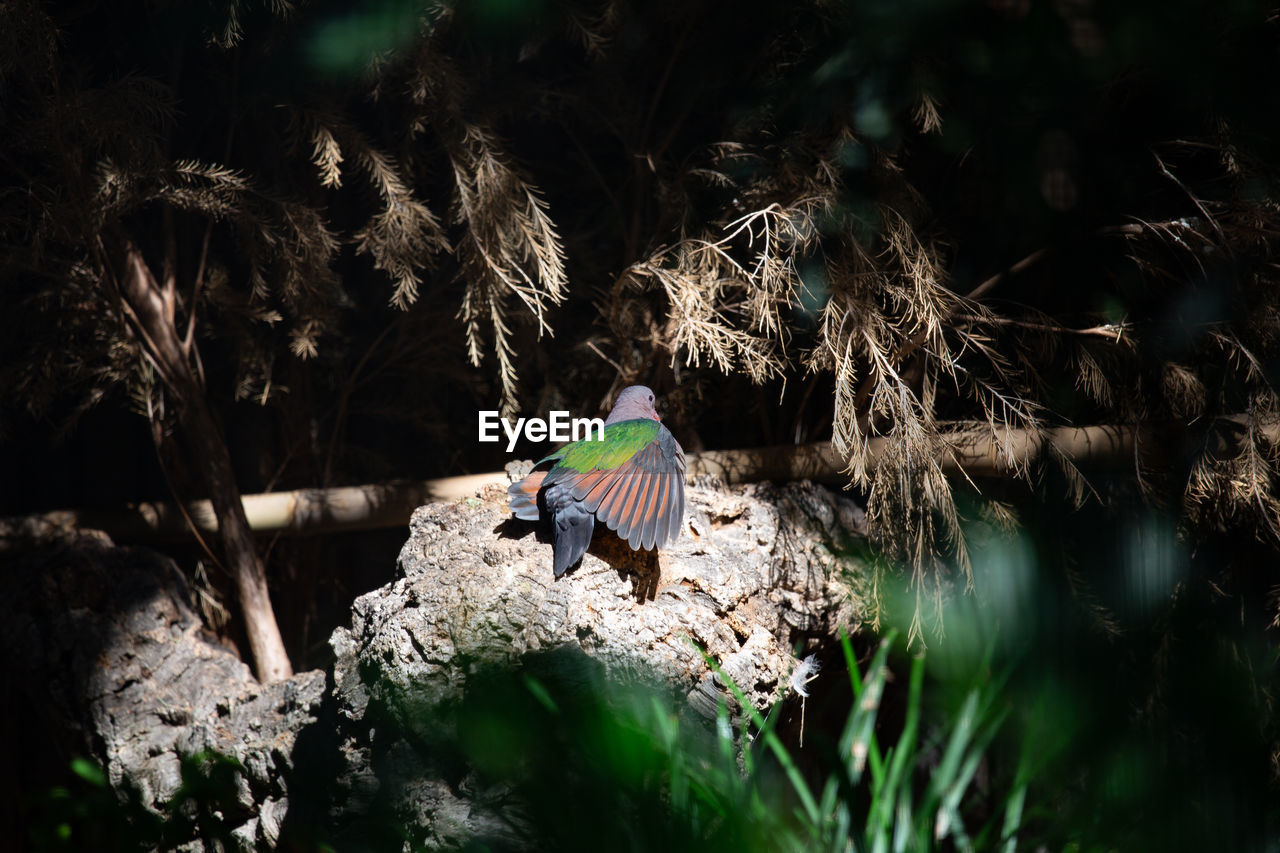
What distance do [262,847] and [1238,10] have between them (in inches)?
88.2

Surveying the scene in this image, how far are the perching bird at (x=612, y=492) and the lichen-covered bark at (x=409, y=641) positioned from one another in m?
0.09

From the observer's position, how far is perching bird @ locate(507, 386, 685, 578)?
1.53 m

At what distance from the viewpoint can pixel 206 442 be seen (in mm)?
2197

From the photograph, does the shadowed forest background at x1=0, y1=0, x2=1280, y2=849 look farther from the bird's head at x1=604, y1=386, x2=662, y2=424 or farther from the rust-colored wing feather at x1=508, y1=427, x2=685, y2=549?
the rust-colored wing feather at x1=508, y1=427, x2=685, y2=549

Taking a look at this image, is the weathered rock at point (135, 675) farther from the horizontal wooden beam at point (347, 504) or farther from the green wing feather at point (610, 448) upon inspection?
the green wing feather at point (610, 448)

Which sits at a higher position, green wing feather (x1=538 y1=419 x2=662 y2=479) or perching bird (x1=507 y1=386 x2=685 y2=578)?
green wing feather (x1=538 y1=419 x2=662 y2=479)

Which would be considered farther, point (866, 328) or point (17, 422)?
point (17, 422)

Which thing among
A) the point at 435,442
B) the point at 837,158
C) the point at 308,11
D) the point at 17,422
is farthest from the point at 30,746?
the point at 837,158

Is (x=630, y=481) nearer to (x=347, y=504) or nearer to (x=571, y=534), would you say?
(x=571, y=534)

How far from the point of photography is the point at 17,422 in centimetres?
225

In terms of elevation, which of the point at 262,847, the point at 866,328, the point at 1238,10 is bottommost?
the point at 262,847

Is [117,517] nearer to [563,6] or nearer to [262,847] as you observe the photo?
[262,847]

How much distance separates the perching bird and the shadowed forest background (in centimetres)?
28

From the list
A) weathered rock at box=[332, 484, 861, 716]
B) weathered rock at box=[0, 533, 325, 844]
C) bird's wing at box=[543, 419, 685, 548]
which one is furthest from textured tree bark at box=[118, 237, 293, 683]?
bird's wing at box=[543, 419, 685, 548]
